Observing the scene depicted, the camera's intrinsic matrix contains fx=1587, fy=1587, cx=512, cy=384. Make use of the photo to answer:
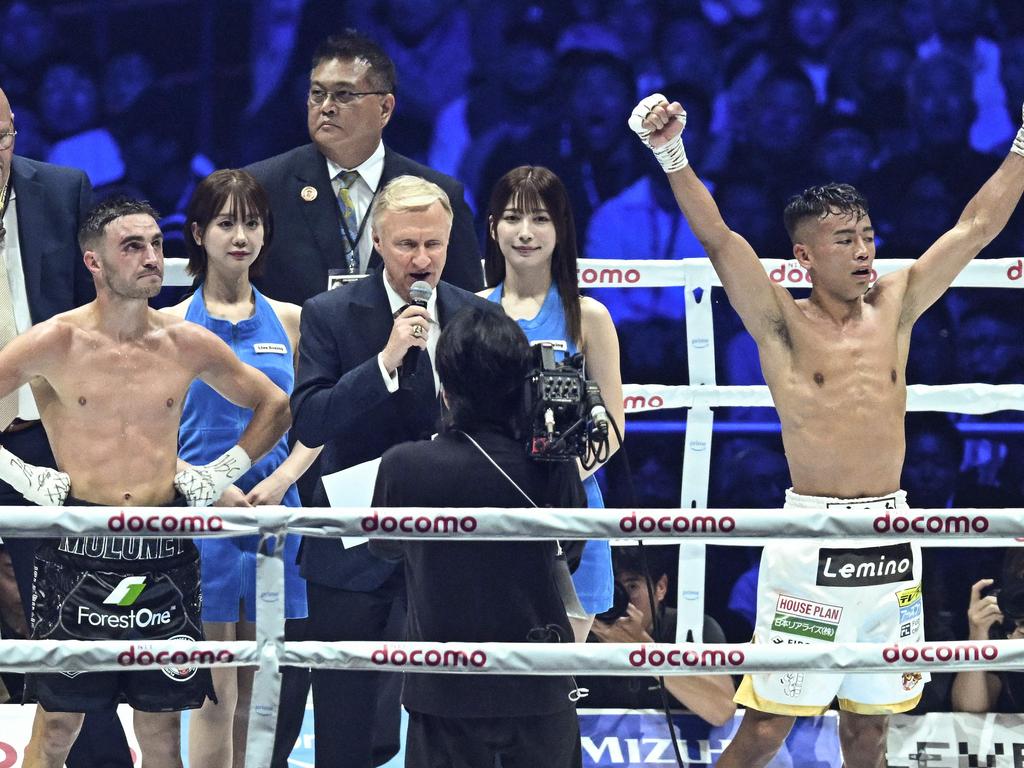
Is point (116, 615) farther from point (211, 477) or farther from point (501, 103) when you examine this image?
point (501, 103)

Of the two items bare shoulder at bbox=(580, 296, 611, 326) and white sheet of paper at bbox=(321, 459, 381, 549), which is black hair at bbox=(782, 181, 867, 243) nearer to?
bare shoulder at bbox=(580, 296, 611, 326)

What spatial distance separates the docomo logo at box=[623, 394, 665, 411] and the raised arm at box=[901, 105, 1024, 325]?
98 cm

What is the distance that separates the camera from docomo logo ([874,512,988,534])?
9.71ft

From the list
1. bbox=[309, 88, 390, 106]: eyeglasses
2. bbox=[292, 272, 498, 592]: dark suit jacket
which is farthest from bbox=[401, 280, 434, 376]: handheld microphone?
bbox=[309, 88, 390, 106]: eyeglasses

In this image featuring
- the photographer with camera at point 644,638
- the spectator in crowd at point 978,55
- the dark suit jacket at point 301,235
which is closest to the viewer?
the dark suit jacket at point 301,235

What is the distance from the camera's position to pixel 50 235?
160 inches

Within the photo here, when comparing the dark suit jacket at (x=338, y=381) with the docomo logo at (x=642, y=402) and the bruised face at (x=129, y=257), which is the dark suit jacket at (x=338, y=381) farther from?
the docomo logo at (x=642, y=402)

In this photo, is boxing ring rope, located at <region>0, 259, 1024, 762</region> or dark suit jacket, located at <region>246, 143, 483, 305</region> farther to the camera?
dark suit jacket, located at <region>246, 143, 483, 305</region>

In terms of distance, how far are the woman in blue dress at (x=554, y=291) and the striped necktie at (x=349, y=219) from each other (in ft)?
1.92

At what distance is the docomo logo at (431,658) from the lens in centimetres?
284

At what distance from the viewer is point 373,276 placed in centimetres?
357

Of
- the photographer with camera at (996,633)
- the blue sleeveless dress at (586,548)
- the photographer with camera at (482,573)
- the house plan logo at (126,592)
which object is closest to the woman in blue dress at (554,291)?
the blue sleeveless dress at (586,548)

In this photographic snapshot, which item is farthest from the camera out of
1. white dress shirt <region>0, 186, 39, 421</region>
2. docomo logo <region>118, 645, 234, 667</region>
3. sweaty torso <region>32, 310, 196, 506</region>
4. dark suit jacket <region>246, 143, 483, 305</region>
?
dark suit jacket <region>246, 143, 483, 305</region>

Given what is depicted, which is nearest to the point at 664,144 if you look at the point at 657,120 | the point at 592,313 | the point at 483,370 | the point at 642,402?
the point at 657,120
